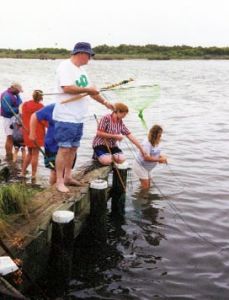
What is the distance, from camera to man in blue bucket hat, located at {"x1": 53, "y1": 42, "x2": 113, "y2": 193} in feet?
23.1

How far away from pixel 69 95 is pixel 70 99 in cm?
8

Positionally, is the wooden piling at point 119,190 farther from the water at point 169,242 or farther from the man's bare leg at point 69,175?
the man's bare leg at point 69,175

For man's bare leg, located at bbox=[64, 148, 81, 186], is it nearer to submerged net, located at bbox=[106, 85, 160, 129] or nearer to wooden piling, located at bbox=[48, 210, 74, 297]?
wooden piling, located at bbox=[48, 210, 74, 297]

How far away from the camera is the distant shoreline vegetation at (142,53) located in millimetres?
107938

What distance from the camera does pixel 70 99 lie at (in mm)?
7047

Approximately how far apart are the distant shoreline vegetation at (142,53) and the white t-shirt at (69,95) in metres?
100

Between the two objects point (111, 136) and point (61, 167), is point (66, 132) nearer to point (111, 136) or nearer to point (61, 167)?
point (61, 167)

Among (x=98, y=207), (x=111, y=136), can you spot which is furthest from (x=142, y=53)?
(x=98, y=207)

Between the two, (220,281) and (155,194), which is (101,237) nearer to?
(220,281)

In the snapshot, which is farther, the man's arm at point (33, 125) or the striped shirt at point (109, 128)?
the striped shirt at point (109, 128)

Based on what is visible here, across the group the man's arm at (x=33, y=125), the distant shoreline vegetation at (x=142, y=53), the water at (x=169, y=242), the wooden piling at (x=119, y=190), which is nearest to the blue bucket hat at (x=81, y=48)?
the man's arm at (x=33, y=125)

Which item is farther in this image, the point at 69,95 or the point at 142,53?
Result: the point at 142,53

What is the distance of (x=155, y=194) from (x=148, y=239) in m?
2.67

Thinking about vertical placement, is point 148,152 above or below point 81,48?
below
